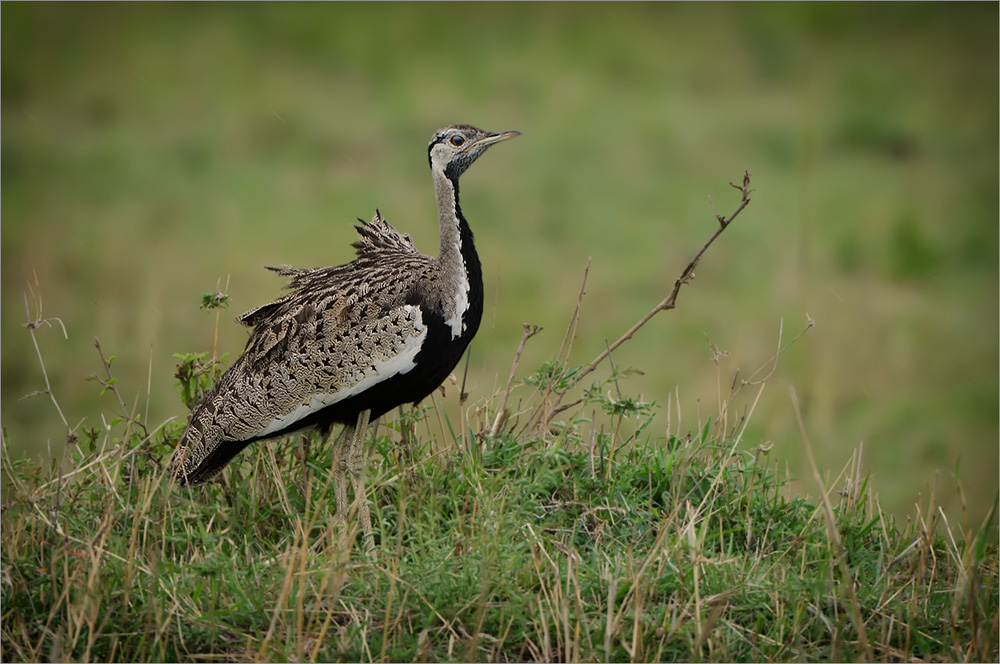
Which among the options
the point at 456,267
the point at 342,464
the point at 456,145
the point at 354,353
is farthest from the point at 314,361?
the point at 456,145

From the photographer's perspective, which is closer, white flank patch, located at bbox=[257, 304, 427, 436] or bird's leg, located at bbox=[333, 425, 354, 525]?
white flank patch, located at bbox=[257, 304, 427, 436]

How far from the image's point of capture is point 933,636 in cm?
404

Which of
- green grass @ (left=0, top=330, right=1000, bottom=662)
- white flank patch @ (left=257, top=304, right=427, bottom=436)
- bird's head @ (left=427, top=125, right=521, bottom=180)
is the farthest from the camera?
bird's head @ (left=427, top=125, right=521, bottom=180)

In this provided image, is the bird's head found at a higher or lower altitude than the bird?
higher

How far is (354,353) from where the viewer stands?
481 centimetres

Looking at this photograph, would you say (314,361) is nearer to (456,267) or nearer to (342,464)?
(342,464)

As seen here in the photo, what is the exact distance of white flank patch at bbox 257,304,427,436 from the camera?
187 inches

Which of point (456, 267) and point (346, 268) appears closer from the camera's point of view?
point (456, 267)

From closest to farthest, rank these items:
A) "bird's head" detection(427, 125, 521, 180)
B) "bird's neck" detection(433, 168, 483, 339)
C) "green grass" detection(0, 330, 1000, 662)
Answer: "green grass" detection(0, 330, 1000, 662) → "bird's neck" detection(433, 168, 483, 339) → "bird's head" detection(427, 125, 521, 180)

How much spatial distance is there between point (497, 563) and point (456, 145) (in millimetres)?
1922

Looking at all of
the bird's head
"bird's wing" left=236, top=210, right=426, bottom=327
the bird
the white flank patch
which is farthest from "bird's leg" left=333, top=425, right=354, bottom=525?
the bird's head

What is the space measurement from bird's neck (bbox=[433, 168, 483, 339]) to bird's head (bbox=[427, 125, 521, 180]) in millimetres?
41

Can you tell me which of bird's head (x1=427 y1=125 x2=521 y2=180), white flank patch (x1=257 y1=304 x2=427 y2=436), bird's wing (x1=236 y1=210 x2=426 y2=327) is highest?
bird's head (x1=427 y1=125 x2=521 y2=180)

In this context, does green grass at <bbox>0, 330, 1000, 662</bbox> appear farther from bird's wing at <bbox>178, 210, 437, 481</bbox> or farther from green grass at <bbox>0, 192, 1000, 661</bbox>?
bird's wing at <bbox>178, 210, 437, 481</bbox>
